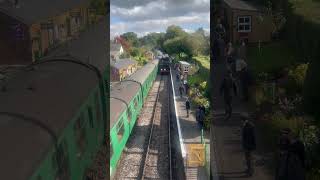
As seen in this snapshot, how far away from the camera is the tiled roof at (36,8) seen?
65.7 inches

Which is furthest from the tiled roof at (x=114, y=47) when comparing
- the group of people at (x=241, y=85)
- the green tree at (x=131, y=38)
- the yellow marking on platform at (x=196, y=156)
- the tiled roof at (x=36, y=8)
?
the yellow marking on platform at (x=196, y=156)

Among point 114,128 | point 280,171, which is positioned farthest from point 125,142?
point 280,171

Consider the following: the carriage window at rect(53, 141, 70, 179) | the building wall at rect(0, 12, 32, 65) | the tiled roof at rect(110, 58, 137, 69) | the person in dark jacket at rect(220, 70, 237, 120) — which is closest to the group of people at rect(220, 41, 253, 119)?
the person in dark jacket at rect(220, 70, 237, 120)

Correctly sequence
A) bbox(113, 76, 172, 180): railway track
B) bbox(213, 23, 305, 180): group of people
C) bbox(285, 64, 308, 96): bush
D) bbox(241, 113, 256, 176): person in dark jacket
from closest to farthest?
bbox(285, 64, 308, 96): bush < bbox(213, 23, 305, 180): group of people < bbox(241, 113, 256, 176): person in dark jacket < bbox(113, 76, 172, 180): railway track

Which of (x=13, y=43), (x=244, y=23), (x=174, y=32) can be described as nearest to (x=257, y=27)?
(x=244, y=23)

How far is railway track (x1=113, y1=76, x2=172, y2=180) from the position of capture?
1.63 metres

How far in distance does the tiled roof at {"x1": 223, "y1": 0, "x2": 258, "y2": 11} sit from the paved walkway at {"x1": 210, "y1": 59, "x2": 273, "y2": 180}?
8.4 inches

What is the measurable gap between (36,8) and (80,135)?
553mm

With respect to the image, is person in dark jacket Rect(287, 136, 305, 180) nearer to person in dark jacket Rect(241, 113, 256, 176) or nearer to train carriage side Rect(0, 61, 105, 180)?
person in dark jacket Rect(241, 113, 256, 176)

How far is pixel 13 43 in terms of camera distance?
167 centimetres

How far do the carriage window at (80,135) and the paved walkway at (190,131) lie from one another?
1.29ft

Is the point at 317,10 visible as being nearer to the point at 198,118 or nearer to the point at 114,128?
the point at 198,118

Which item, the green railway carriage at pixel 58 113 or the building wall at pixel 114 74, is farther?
the building wall at pixel 114 74

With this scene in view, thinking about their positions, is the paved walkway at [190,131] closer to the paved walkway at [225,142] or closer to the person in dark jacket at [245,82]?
the paved walkway at [225,142]
